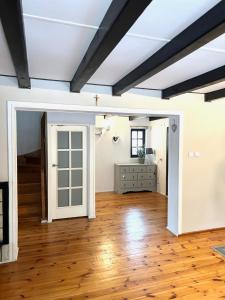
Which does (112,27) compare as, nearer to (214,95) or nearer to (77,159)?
(214,95)

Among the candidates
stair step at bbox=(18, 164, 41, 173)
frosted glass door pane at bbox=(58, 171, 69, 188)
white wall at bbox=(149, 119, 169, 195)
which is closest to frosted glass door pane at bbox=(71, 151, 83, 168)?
frosted glass door pane at bbox=(58, 171, 69, 188)

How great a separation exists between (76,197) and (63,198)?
25 cm

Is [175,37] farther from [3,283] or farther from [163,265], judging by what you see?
[3,283]

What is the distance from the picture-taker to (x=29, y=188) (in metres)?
4.59

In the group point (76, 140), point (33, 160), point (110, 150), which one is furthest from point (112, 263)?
point (110, 150)

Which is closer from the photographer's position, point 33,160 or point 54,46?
point 54,46

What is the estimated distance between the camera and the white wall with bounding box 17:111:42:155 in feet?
20.2

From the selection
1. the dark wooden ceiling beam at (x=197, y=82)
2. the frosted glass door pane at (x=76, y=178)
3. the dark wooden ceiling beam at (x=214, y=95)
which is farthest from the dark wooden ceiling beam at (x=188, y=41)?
the frosted glass door pane at (x=76, y=178)

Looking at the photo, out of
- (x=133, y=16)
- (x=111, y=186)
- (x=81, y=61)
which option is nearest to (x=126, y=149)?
(x=111, y=186)

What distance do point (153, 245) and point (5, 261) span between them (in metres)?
2.03

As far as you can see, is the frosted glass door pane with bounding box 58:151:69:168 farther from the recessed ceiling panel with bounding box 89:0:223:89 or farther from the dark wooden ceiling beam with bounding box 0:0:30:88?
the dark wooden ceiling beam with bounding box 0:0:30:88

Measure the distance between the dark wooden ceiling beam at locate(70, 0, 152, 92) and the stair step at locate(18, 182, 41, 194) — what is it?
10.7 ft

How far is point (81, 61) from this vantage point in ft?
7.04

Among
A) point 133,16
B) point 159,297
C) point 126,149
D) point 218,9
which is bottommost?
point 159,297
